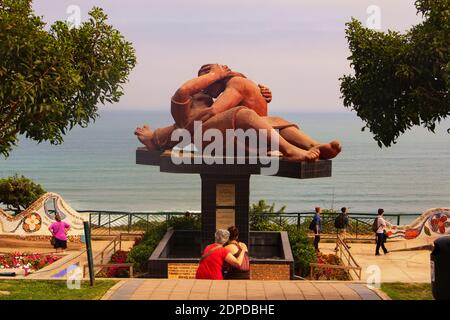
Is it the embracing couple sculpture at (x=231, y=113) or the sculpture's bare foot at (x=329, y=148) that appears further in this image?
the embracing couple sculpture at (x=231, y=113)

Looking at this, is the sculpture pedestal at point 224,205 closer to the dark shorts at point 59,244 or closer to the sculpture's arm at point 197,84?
the sculpture's arm at point 197,84

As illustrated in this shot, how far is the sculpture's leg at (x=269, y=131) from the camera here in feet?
77.0

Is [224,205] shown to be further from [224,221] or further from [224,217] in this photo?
[224,221]

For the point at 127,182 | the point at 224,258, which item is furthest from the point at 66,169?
the point at 224,258

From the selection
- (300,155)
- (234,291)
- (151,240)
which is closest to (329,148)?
(300,155)

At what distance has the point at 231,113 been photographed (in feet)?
80.1

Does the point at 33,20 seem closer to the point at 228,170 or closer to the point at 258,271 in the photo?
the point at 228,170

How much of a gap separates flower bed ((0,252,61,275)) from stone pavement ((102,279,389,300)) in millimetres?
9753

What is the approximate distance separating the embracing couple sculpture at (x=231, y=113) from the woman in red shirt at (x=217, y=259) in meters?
9.28

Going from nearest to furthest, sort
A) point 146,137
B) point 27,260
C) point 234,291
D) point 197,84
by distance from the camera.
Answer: point 234,291
point 197,84
point 27,260
point 146,137

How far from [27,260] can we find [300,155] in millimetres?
9612

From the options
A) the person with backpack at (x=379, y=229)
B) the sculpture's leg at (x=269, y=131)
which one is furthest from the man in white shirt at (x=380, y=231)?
the sculpture's leg at (x=269, y=131)

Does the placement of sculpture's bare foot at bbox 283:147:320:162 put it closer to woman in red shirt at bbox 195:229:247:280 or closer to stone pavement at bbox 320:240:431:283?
stone pavement at bbox 320:240:431:283

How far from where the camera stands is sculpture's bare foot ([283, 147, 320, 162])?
23.4 metres
